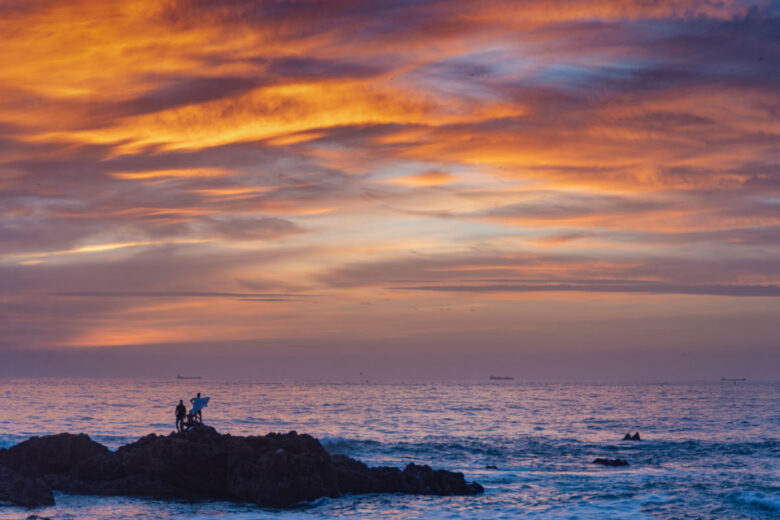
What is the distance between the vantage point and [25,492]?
100 ft

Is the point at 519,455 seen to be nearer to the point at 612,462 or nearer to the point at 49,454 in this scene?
the point at 612,462

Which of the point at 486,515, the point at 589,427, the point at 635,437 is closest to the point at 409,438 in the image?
the point at 635,437

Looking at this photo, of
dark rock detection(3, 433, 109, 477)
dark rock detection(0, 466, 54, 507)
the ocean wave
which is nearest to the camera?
dark rock detection(0, 466, 54, 507)

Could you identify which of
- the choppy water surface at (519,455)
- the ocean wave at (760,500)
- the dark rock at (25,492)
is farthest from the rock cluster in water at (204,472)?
the ocean wave at (760,500)

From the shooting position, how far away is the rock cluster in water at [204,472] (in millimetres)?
32781

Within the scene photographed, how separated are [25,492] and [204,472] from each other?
297 inches

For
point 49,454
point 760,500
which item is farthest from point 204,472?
point 760,500

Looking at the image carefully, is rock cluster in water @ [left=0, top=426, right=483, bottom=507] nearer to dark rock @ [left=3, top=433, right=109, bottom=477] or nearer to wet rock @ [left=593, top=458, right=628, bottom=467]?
dark rock @ [left=3, top=433, right=109, bottom=477]

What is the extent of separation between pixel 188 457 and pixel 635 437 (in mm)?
44811

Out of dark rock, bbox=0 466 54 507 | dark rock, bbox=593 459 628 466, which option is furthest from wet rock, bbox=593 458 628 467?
dark rock, bbox=0 466 54 507

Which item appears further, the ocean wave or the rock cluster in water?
the ocean wave

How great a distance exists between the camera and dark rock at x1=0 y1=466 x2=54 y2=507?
2992cm

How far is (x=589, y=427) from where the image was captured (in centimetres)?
8131

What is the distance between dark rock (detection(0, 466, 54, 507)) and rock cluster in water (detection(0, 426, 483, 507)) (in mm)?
38
